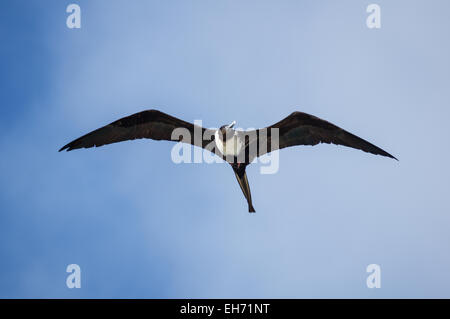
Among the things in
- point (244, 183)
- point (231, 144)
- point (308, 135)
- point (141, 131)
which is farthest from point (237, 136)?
point (141, 131)

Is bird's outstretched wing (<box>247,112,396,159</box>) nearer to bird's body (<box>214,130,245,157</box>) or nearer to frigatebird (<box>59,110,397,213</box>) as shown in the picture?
frigatebird (<box>59,110,397,213</box>)

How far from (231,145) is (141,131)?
161cm

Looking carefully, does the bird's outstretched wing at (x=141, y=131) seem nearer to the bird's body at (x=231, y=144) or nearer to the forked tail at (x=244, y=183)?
the bird's body at (x=231, y=144)

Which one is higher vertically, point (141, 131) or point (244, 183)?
point (141, 131)

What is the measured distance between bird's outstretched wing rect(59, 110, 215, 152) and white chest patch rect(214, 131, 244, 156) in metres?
0.31

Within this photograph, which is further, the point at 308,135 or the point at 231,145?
the point at 308,135

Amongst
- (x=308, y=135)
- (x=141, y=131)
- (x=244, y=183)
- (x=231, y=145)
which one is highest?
(x=141, y=131)

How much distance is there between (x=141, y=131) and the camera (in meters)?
10.6

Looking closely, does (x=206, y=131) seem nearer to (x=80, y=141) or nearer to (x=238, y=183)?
(x=238, y=183)

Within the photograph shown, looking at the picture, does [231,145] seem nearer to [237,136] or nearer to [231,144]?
[231,144]
